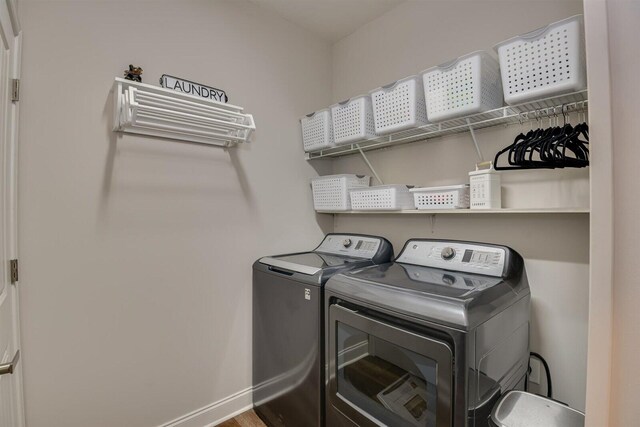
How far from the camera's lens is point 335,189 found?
2113mm

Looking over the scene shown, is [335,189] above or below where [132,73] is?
Answer: below

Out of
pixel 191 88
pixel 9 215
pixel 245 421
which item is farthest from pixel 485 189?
pixel 9 215

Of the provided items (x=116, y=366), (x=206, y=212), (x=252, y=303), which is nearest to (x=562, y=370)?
(x=252, y=303)

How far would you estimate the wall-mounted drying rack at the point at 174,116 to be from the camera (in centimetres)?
142

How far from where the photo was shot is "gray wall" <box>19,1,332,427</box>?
136cm

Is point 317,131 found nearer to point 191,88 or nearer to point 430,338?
point 191,88

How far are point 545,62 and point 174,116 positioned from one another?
5.52 feet

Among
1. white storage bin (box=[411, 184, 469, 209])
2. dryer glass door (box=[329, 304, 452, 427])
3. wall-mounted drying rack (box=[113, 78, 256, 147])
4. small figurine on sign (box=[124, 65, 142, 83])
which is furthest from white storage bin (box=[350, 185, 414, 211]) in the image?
small figurine on sign (box=[124, 65, 142, 83])

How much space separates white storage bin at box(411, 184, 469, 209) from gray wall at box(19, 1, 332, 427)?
977mm

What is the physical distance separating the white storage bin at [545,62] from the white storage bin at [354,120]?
738 mm

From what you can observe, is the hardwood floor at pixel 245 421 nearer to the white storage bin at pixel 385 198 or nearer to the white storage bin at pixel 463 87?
the white storage bin at pixel 385 198

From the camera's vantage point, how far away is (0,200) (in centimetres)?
113

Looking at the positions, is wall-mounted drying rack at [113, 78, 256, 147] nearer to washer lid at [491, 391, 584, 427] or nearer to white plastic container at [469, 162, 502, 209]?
white plastic container at [469, 162, 502, 209]

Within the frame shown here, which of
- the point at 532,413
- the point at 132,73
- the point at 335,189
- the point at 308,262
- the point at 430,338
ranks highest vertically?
the point at 132,73
